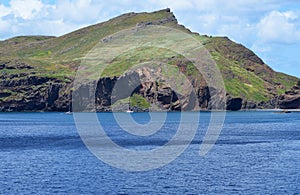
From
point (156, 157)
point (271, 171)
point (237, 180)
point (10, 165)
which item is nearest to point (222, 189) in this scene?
point (237, 180)

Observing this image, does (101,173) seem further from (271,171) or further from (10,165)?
(271,171)

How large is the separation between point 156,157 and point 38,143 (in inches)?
2011

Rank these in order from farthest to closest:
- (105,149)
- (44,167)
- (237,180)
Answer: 1. (105,149)
2. (44,167)
3. (237,180)

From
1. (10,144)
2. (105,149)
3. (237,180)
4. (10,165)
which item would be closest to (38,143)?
(10,144)

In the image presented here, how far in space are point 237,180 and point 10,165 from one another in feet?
152

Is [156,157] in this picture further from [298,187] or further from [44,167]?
[298,187]

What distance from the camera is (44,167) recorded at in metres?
108

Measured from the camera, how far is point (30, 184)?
8919cm

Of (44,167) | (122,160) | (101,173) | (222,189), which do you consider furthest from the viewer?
(122,160)

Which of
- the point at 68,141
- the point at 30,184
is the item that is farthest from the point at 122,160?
the point at 68,141

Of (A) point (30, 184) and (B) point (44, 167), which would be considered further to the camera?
(B) point (44, 167)

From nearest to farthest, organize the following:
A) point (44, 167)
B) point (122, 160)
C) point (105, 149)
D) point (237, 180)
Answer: point (237, 180) < point (44, 167) < point (122, 160) < point (105, 149)

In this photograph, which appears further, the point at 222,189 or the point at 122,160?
the point at 122,160

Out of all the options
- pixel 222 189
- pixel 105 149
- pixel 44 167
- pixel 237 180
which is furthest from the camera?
pixel 105 149
